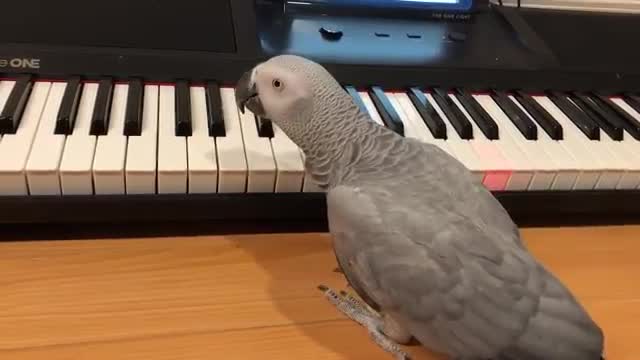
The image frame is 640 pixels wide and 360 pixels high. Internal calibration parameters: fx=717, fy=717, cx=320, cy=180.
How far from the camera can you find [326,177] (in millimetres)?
732

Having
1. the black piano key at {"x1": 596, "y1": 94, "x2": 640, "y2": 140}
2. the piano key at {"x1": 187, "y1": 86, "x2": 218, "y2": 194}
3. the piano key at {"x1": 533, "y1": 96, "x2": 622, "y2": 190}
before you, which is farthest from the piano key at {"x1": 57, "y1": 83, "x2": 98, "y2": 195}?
the black piano key at {"x1": 596, "y1": 94, "x2": 640, "y2": 140}

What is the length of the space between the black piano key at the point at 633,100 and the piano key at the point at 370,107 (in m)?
0.41

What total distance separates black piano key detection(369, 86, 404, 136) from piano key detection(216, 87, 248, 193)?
0.19m

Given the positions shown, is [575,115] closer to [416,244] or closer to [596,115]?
[596,115]

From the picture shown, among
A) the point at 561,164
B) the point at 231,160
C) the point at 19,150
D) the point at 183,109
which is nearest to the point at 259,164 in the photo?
the point at 231,160

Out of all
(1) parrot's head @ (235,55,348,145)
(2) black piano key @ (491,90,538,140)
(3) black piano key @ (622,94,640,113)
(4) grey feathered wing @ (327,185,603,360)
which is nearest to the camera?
(4) grey feathered wing @ (327,185,603,360)

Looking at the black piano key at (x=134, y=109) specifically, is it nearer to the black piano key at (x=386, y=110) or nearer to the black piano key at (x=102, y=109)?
the black piano key at (x=102, y=109)

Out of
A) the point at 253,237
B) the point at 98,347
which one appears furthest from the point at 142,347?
the point at 253,237

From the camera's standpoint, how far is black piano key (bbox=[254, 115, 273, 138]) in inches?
33.7

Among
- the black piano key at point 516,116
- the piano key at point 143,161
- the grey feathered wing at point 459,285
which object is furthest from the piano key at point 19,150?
the black piano key at point 516,116

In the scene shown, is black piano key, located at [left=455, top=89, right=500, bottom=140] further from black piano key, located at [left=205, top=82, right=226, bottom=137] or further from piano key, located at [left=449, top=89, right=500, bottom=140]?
black piano key, located at [left=205, top=82, right=226, bottom=137]

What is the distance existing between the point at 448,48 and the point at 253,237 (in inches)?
17.1

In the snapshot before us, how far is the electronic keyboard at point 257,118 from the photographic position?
0.76 m

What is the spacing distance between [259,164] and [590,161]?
1.36ft
